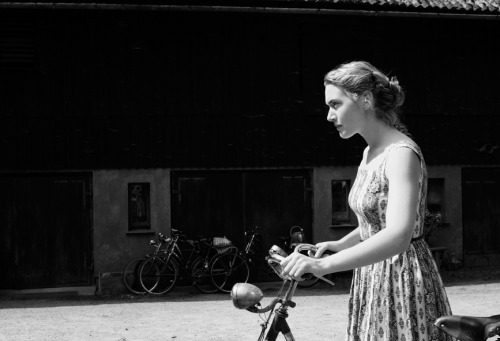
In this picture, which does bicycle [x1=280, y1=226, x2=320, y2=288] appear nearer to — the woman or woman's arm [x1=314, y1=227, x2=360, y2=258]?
woman's arm [x1=314, y1=227, x2=360, y2=258]

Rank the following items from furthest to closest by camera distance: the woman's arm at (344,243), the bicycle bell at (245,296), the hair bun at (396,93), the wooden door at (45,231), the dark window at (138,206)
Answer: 1. the dark window at (138,206)
2. the wooden door at (45,231)
3. the woman's arm at (344,243)
4. the hair bun at (396,93)
5. the bicycle bell at (245,296)

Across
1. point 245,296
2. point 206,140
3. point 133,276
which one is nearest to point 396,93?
point 245,296

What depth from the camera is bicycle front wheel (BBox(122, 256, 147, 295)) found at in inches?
677

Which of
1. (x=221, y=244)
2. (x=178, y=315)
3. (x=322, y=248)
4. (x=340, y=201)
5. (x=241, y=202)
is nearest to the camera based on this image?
(x=322, y=248)

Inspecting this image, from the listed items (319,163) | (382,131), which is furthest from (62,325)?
(382,131)

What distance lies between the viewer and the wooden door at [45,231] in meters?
17.9

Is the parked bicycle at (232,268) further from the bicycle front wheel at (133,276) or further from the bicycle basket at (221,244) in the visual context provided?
the bicycle front wheel at (133,276)

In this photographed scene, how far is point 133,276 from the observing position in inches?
690

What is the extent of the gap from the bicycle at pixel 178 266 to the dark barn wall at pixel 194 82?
192cm

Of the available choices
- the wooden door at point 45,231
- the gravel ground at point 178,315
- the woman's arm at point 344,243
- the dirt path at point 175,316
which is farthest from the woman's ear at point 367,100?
the wooden door at point 45,231

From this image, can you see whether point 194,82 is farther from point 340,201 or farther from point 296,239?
point 340,201

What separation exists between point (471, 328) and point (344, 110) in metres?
0.88

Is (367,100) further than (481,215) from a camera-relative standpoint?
No

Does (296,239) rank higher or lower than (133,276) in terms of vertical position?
higher
